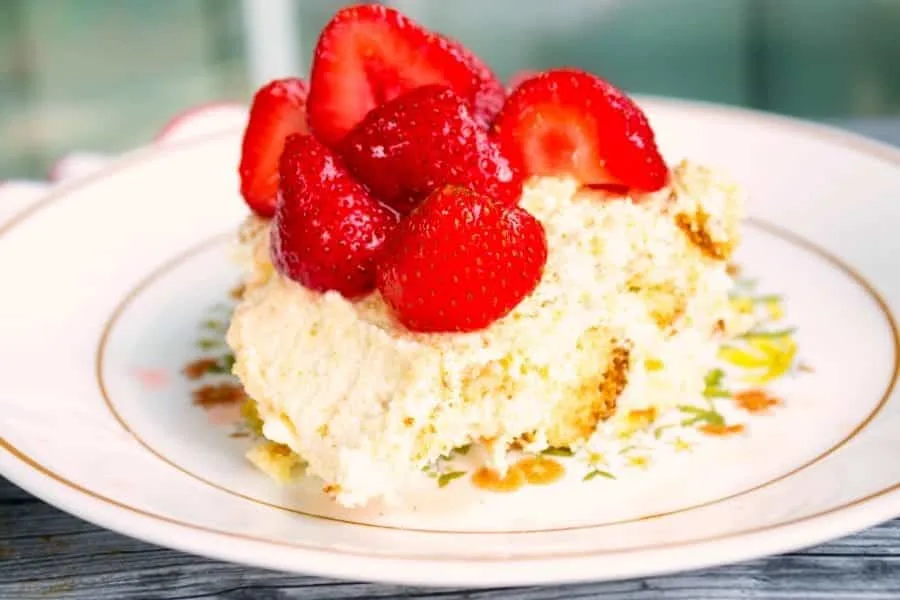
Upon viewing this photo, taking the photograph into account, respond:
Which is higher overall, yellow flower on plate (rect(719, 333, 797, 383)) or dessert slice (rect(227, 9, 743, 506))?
dessert slice (rect(227, 9, 743, 506))

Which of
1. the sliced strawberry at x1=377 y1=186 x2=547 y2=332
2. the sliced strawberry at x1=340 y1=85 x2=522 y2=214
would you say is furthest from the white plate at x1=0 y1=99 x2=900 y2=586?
the sliced strawberry at x1=340 y1=85 x2=522 y2=214

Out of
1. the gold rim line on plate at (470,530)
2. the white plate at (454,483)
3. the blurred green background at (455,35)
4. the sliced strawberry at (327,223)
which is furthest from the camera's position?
the blurred green background at (455,35)

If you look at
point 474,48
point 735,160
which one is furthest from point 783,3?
point 735,160

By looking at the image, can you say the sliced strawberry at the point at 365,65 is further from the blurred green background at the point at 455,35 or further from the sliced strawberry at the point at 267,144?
the blurred green background at the point at 455,35

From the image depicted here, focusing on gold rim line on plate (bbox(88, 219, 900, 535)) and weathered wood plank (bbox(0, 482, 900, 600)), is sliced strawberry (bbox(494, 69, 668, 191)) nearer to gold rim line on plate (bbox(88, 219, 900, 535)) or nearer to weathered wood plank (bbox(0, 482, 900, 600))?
gold rim line on plate (bbox(88, 219, 900, 535))

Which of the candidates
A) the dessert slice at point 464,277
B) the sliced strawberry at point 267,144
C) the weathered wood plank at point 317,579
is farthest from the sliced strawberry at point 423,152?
the weathered wood plank at point 317,579

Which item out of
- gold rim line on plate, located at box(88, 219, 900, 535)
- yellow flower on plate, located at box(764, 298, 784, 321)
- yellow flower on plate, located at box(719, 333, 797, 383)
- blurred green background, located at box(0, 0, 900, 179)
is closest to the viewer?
gold rim line on plate, located at box(88, 219, 900, 535)

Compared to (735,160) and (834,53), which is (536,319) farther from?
(834,53)
